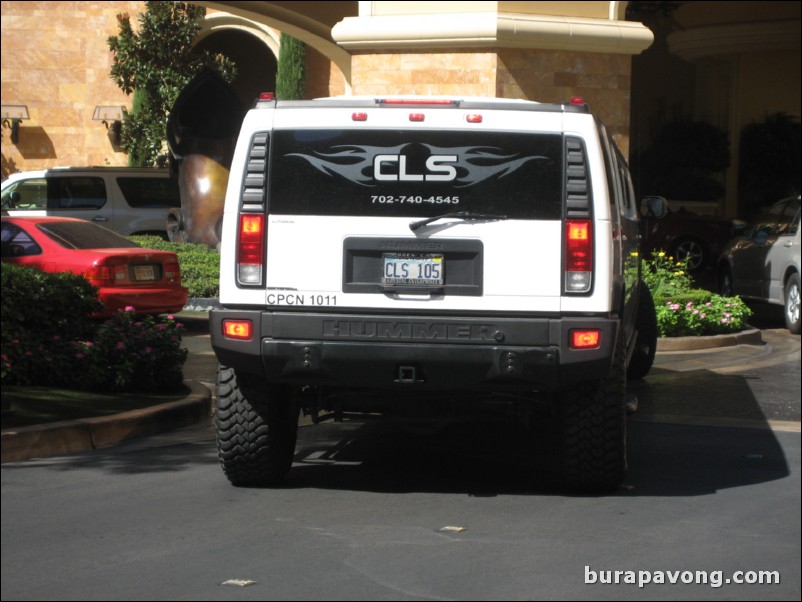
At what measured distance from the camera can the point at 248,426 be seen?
7.25 metres

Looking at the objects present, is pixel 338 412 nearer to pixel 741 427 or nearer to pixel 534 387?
pixel 534 387

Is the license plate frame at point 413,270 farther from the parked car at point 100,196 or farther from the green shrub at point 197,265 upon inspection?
the parked car at point 100,196

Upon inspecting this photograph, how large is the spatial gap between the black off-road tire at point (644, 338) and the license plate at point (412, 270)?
Result: 17.4 feet

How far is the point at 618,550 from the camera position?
6.01 meters

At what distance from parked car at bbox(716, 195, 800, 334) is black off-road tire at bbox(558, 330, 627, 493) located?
10.0 m

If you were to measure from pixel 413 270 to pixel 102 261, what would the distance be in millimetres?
8088

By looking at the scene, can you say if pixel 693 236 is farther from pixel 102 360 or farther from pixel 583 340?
pixel 583 340

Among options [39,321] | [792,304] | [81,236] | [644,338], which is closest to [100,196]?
[81,236]

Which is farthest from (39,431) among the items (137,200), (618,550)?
(137,200)

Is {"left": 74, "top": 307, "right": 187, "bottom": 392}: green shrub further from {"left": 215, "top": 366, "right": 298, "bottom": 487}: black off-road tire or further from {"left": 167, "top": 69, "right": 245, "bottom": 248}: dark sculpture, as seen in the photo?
{"left": 167, "top": 69, "right": 245, "bottom": 248}: dark sculpture

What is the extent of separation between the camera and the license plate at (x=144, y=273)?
14.5 metres

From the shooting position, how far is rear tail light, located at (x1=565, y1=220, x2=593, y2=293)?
6812mm

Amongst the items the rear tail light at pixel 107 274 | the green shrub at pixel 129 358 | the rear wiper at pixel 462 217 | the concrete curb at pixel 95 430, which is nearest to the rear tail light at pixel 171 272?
the rear tail light at pixel 107 274

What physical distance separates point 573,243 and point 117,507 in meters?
2.77
